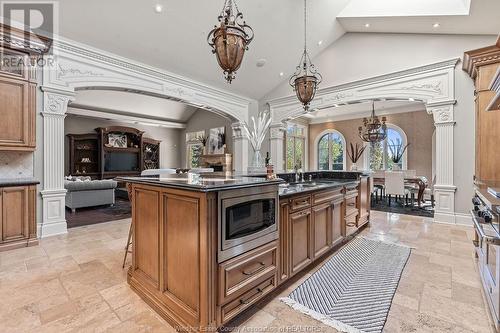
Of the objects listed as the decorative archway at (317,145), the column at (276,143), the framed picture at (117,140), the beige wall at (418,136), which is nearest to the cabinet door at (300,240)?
the column at (276,143)

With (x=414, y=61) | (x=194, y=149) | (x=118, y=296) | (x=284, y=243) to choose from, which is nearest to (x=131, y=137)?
(x=194, y=149)

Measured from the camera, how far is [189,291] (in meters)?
1.62

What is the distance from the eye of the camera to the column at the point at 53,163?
3.83 m

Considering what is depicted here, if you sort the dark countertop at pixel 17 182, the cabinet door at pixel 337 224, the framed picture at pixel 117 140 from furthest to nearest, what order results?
1. the framed picture at pixel 117 140
2. the dark countertop at pixel 17 182
3. the cabinet door at pixel 337 224

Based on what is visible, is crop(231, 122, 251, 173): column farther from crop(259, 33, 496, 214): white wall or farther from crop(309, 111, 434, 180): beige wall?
crop(309, 111, 434, 180): beige wall

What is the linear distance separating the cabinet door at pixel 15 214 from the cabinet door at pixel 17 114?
2.10 feet

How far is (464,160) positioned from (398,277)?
3624 mm

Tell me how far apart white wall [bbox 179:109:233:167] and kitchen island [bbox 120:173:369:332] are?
707 cm

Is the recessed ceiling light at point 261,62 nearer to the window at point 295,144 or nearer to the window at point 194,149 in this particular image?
the window at point 295,144

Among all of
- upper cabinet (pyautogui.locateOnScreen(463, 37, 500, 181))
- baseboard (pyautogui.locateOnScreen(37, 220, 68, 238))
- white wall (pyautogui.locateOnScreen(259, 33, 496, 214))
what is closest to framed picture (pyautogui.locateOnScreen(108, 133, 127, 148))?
baseboard (pyautogui.locateOnScreen(37, 220, 68, 238))

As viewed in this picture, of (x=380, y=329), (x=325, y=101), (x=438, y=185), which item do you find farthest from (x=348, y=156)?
(x=380, y=329)

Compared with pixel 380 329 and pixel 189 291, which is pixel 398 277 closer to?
pixel 380 329

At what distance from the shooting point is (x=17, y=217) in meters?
3.35

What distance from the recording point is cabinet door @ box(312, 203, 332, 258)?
264 cm
